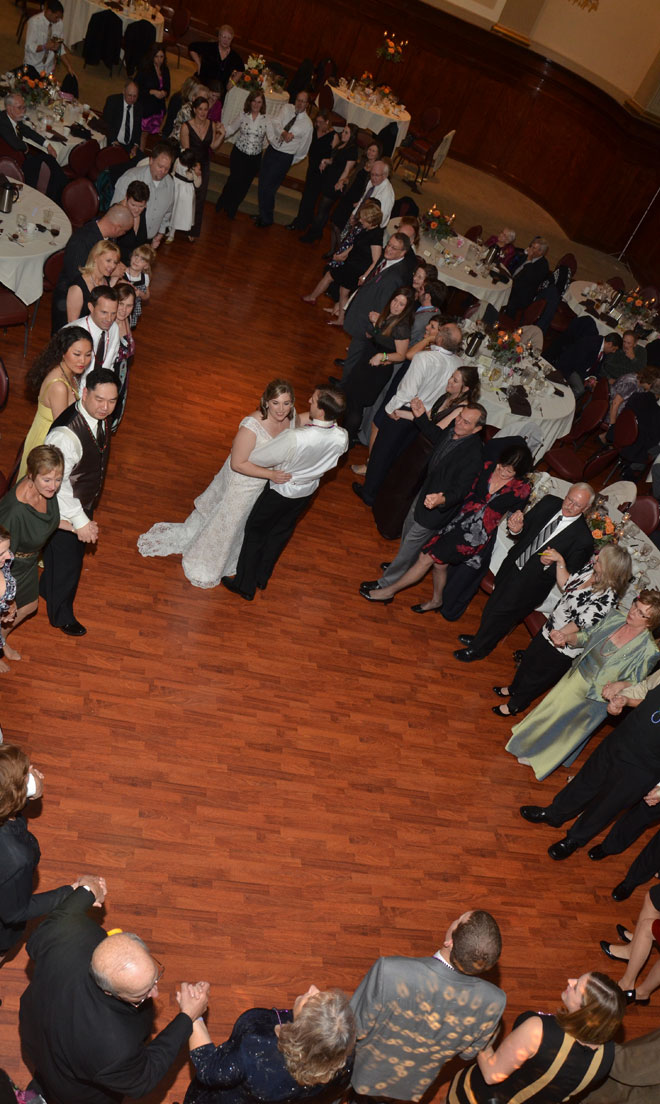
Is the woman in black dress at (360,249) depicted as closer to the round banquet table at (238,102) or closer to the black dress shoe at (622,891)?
the round banquet table at (238,102)

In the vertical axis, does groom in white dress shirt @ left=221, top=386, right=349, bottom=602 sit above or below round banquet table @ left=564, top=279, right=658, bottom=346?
below

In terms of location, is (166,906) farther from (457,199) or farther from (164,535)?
(457,199)

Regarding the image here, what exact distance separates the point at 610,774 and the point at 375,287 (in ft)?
14.0

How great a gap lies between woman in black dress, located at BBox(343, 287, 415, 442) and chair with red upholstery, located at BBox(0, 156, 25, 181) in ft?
10.3

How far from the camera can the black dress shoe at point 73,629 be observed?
4691 millimetres

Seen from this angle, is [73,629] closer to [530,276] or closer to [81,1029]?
[81,1029]

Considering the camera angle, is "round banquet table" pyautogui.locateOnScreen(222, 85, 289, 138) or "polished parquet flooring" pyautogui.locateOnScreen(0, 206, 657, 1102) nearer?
"polished parquet flooring" pyautogui.locateOnScreen(0, 206, 657, 1102)

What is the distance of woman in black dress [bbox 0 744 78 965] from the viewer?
2713 millimetres

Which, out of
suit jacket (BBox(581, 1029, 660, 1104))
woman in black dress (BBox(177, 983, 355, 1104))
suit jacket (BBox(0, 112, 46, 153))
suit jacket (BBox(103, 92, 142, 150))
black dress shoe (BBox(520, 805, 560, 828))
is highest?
suit jacket (BBox(103, 92, 142, 150))

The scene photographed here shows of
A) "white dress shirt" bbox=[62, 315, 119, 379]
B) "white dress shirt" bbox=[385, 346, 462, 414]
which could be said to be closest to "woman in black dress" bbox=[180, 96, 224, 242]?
"white dress shirt" bbox=[385, 346, 462, 414]

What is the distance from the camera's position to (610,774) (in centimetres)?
464

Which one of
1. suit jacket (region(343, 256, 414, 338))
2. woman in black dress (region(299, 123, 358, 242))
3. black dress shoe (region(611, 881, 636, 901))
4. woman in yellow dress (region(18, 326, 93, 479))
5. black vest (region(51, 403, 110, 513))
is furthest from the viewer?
woman in black dress (region(299, 123, 358, 242))

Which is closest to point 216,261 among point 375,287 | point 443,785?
point 375,287

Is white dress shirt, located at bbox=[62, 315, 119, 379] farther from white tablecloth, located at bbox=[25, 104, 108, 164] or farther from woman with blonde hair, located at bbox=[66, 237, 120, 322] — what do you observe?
white tablecloth, located at bbox=[25, 104, 108, 164]
